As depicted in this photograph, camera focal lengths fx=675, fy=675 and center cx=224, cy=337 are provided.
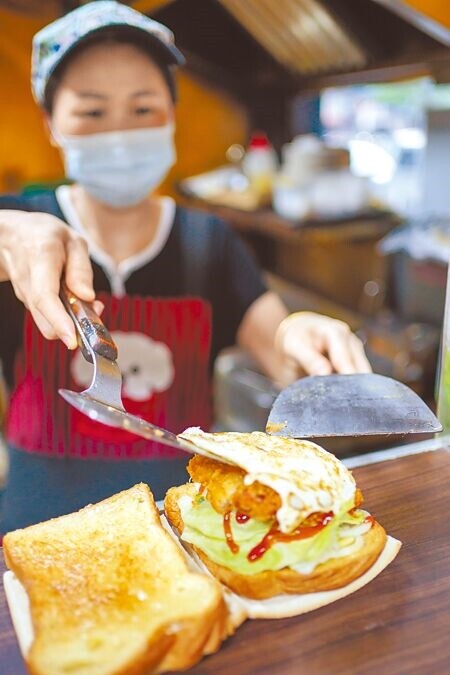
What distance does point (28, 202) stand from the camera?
1.81 metres

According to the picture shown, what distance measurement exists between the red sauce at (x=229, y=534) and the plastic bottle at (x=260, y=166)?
9.92 feet

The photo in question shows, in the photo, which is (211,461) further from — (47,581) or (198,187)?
(198,187)

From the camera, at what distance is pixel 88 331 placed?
3.48ft

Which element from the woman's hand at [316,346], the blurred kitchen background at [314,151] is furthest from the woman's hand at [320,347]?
the blurred kitchen background at [314,151]

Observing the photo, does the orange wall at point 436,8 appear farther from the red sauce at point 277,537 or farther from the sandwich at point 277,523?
the red sauce at point 277,537

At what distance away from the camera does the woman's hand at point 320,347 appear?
144 centimetres

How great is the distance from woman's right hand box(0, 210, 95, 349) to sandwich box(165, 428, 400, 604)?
12.0 inches

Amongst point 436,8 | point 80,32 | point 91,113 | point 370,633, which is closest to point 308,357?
point 370,633

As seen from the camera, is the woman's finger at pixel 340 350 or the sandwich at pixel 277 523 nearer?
the sandwich at pixel 277 523

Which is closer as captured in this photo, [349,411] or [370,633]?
[370,633]

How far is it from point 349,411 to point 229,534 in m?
0.31

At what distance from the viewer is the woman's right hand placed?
1110 mm

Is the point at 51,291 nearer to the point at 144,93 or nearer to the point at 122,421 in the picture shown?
the point at 122,421

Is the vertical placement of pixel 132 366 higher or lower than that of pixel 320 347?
lower
